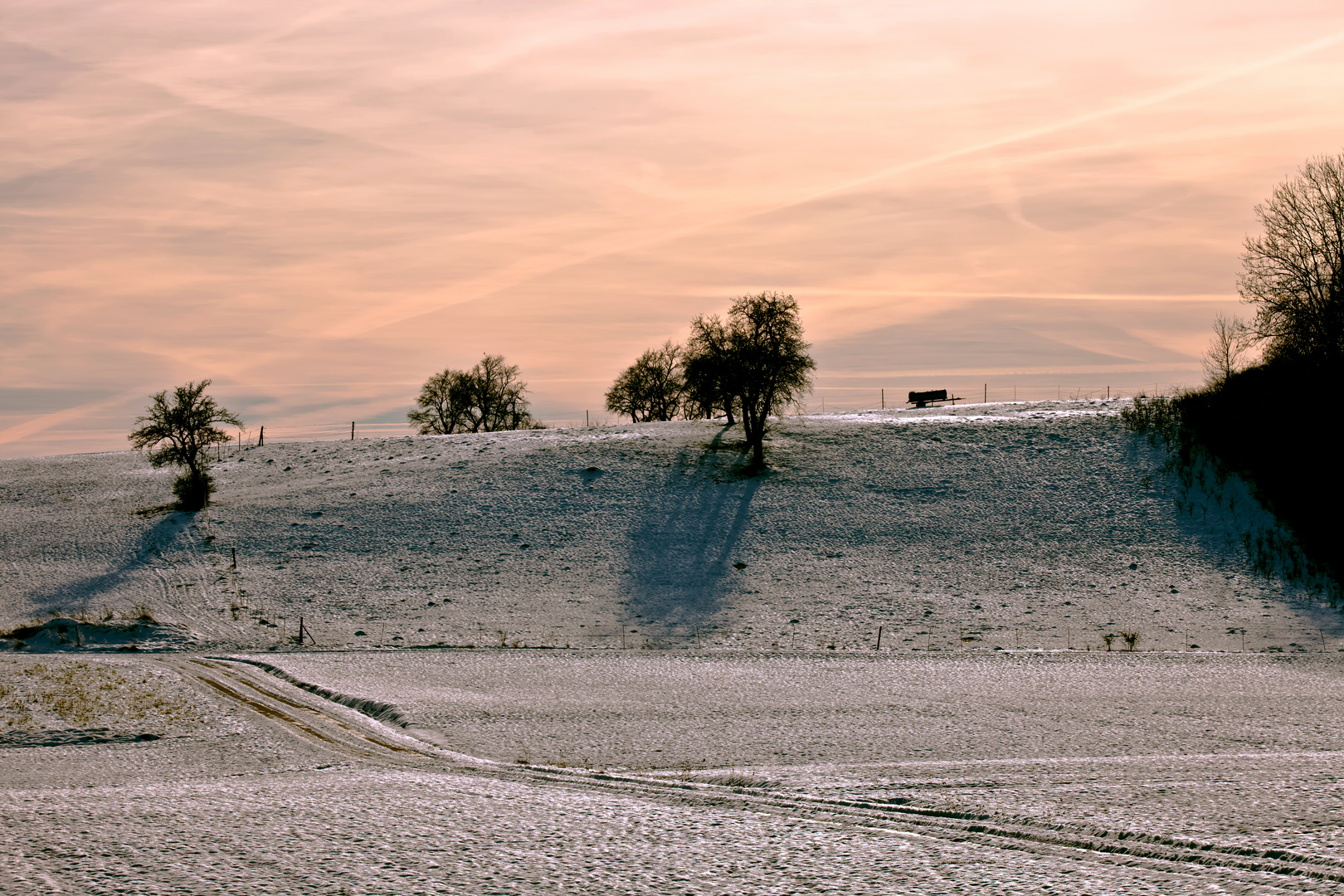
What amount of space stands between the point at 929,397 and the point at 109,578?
178 feet

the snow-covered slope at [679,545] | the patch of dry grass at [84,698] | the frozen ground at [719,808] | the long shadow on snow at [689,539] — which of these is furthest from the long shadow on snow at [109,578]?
the frozen ground at [719,808]

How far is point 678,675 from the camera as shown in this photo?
25.7m

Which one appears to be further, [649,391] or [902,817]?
[649,391]

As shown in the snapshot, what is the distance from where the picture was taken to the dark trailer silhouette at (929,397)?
74.4 m

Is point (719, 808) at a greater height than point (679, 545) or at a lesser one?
lesser

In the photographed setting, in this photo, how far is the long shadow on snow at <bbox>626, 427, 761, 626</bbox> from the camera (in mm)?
37438

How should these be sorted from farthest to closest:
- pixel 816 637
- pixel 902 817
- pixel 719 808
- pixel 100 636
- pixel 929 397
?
pixel 929 397
pixel 816 637
pixel 100 636
pixel 719 808
pixel 902 817

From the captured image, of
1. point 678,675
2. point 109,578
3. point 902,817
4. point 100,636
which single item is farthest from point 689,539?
point 902,817

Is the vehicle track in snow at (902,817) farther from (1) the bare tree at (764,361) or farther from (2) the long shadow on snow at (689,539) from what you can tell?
(1) the bare tree at (764,361)

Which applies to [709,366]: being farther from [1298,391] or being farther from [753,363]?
[1298,391]

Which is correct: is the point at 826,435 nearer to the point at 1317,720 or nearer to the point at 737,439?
the point at 737,439

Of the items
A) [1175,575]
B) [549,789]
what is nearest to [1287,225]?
[1175,575]

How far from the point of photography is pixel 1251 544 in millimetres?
41281

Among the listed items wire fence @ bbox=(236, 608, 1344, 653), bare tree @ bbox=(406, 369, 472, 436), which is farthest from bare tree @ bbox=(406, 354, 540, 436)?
wire fence @ bbox=(236, 608, 1344, 653)
